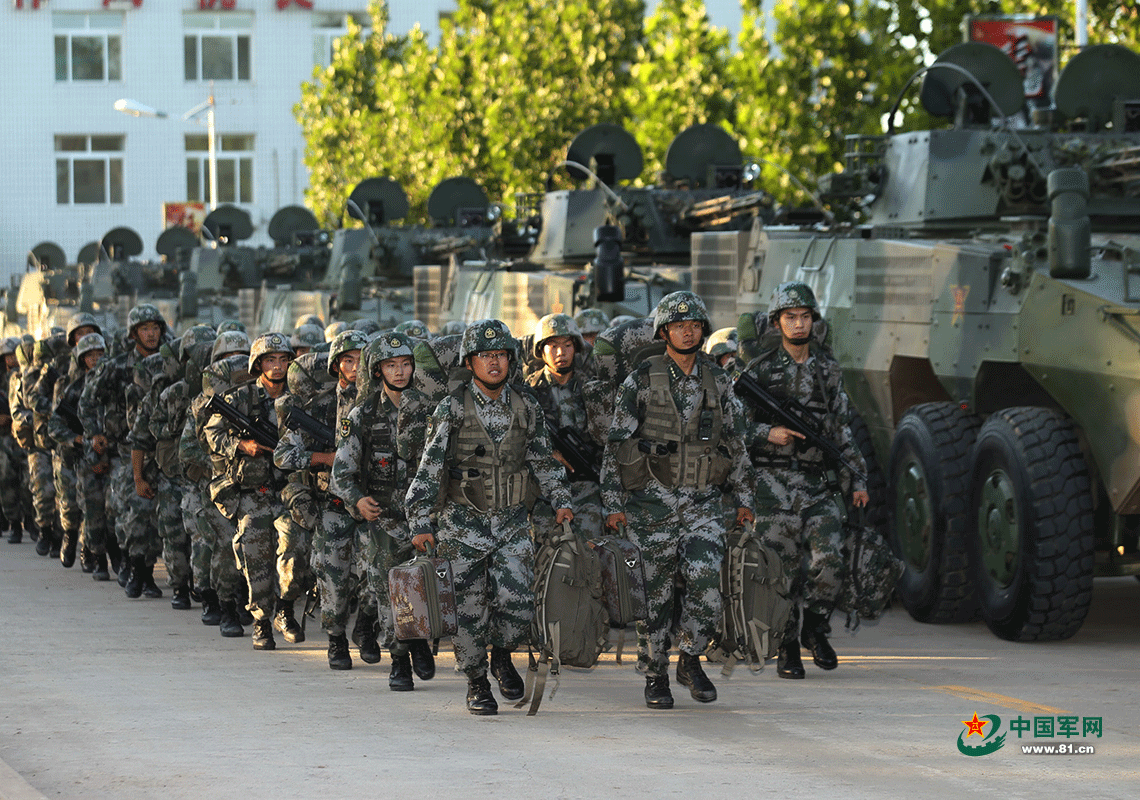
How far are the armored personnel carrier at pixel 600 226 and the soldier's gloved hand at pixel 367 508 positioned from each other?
5.19 m

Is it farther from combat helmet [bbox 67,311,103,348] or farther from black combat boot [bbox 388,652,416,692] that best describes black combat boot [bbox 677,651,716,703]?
combat helmet [bbox 67,311,103,348]

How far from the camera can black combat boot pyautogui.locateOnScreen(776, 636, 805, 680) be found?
31.0ft

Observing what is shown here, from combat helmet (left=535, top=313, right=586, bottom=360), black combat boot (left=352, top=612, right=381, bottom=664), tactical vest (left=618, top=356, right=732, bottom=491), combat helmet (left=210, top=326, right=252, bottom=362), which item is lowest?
black combat boot (left=352, top=612, right=381, bottom=664)

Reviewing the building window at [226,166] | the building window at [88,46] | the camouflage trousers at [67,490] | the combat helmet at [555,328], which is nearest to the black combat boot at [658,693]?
the combat helmet at [555,328]

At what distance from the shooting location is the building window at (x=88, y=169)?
51344 millimetres

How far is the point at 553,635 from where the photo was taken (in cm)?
821

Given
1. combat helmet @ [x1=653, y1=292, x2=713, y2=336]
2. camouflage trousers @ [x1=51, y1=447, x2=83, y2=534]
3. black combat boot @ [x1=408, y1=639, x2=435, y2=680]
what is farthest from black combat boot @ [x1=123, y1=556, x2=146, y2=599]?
combat helmet @ [x1=653, y1=292, x2=713, y2=336]

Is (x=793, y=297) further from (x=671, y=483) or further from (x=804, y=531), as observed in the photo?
(x=671, y=483)

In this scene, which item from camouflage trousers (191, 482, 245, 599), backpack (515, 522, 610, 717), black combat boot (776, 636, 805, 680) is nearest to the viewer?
backpack (515, 522, 610, 717)

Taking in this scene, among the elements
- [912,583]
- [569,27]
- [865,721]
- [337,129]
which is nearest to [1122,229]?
[912,583]

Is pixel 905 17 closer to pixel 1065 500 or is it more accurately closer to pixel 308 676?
pixel 1065 500

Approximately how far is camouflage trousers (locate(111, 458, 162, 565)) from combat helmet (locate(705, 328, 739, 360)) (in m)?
3.97

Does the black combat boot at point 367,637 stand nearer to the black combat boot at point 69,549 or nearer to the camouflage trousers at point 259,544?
the camouflage trousers at point 259,544

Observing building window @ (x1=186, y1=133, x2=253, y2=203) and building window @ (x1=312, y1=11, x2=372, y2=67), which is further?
building window @ (x1=186, y1=133, x2=253, y2=203)
